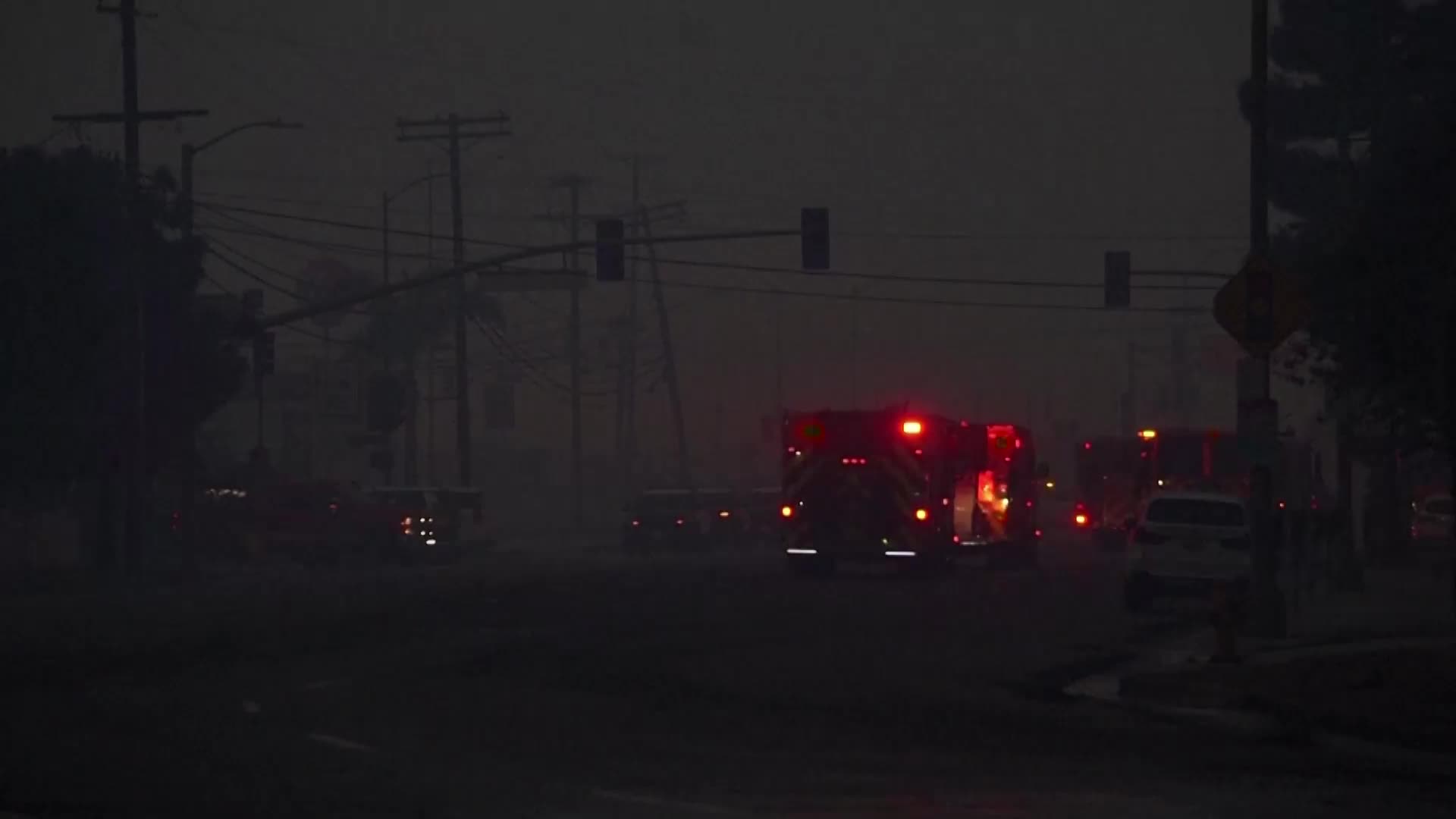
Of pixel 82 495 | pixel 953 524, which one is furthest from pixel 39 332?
pixel 953 524

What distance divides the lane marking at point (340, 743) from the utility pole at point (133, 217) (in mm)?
31365

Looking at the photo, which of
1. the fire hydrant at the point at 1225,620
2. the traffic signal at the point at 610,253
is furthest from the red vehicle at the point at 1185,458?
the fire hydrant at the point at 1225,620

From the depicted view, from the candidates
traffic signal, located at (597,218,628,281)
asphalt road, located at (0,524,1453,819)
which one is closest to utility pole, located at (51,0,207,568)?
traffic signal, located at (597,218,628,281)

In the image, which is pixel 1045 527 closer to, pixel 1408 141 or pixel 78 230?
pixel 78 230

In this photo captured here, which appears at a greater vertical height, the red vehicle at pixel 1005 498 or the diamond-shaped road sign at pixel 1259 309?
the diamond-shaped road sign at pixel 1259 309

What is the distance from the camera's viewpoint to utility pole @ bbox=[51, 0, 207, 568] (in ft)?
150

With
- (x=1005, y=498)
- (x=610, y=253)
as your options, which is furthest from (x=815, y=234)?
(x=1005, y=498)

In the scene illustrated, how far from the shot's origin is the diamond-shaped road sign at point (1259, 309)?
24094 mm

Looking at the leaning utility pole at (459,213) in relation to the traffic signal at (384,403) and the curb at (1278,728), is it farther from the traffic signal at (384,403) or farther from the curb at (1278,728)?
the curb at (1278,728)

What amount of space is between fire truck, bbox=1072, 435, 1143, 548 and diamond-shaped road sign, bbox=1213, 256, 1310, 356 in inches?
1106

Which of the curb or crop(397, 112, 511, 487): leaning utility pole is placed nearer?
the curb

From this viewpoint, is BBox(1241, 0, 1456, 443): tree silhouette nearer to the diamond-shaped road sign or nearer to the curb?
the diamond-shaped road sign

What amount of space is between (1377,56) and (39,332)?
110 feet

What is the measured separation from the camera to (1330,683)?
18.8 m
